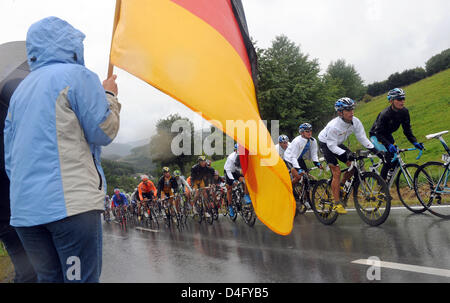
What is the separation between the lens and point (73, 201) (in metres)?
1.87

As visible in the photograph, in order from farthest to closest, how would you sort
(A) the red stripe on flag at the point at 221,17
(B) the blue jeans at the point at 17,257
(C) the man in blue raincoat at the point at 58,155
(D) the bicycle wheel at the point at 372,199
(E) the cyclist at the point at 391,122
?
1. (E) the cyclist at the point at 391,122
2. (D) the bicycle wheel at the point at 372,199
3. (A) the red stripe on flag at the point at 221,17
4. (B) the blue jeans at the point at 17,257
5. (C) the man in blue raincoat at the point at 58,155

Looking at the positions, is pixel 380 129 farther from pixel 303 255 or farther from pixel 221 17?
pixel 221 17

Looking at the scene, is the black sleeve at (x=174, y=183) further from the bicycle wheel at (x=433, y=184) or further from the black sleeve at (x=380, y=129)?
the bicycle wheel at (x=433, y=184)

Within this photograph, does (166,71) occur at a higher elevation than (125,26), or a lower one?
lower

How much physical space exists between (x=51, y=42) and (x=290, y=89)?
4268 cm

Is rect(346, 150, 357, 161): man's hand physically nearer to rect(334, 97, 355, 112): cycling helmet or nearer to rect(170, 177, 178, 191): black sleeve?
rect(334, 97, 355, 112): cycling helmet

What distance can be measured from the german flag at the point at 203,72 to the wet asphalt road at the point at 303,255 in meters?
1.58

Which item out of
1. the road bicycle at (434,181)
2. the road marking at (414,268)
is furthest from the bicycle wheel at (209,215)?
the road marking at (414,268)

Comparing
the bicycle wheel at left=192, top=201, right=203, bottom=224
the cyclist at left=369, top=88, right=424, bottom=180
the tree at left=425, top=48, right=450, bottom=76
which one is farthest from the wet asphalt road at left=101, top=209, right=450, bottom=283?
the tree at left=425, top=48, right=450, bottom=76

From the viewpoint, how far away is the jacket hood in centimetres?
202

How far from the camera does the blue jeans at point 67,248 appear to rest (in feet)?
6.23

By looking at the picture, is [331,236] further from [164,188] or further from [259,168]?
[164,188]
